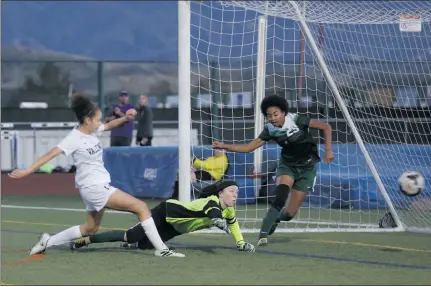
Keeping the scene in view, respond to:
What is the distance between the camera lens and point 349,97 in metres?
13.4

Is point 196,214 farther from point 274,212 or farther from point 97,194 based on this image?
point 274,212

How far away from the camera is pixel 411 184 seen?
11.1m

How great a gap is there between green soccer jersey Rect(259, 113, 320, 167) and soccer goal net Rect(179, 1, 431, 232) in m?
1.33

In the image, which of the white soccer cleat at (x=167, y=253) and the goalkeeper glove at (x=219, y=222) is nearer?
the white soccer cleat at (x=167, y=253)

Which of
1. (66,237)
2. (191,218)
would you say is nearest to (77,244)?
(66,237)

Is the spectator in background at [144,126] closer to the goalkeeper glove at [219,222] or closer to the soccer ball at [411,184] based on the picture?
the soccer ball at [411,184]

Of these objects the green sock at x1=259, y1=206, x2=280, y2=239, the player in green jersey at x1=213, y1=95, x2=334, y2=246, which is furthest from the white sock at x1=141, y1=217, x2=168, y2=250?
the green sock at x1=259, y1=206, x2=280, y2=239

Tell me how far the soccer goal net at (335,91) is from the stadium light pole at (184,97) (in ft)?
0.04

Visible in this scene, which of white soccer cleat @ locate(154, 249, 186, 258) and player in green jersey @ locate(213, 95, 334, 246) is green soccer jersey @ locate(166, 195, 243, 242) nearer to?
white soccer cleat @ locate(154, 249, 186, 258)

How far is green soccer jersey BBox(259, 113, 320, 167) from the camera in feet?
35.4

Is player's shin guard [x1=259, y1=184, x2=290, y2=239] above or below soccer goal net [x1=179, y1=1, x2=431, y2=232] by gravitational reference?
below

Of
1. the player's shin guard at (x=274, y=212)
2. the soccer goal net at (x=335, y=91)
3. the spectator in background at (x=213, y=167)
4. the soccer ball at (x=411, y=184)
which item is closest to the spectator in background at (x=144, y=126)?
the soccer goal net at (x=335, y=91)

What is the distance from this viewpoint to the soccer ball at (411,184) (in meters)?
11.1

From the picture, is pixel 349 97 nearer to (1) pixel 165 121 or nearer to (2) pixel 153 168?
(2) pixel 153 168
